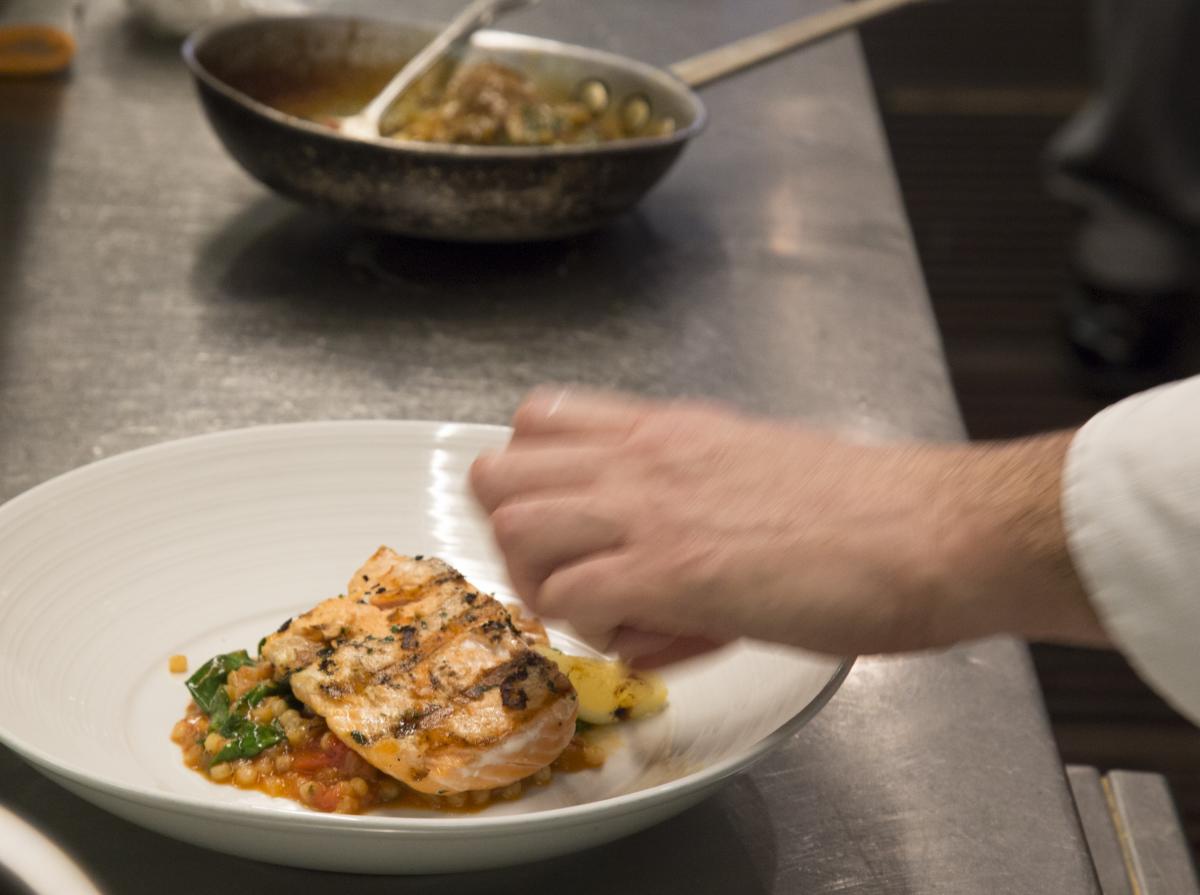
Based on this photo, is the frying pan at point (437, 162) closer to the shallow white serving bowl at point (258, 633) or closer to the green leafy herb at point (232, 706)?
the shallow white serving bowl at point (258, 633)

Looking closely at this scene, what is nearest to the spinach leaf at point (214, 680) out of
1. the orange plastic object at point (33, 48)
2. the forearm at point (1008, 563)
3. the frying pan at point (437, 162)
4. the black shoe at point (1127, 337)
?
the forearm at point (1008, 563)

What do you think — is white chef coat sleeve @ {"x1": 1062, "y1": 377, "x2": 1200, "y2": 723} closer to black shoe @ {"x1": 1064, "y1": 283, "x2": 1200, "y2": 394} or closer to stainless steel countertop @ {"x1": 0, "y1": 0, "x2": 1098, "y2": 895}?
stainless steel countertop @ {"x1": 0, "y1": 0, "x2": 1098, "y2": 895}

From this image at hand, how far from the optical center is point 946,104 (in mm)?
4855

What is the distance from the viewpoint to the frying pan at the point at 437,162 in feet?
5.24

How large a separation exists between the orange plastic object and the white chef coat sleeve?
1895 mm

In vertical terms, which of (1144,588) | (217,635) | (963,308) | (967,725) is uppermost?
(1144,588)

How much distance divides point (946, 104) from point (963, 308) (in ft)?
4.12

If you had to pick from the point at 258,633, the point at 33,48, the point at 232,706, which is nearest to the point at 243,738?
the point at 232,706

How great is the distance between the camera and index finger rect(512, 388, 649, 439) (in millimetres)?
932

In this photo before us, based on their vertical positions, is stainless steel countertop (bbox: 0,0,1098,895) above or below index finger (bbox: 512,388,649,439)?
below

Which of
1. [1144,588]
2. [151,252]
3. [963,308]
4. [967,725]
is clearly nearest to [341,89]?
[151,252]

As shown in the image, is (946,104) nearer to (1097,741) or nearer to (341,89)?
(1097,741)

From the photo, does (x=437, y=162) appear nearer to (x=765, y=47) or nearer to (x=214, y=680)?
(x=765, y=47)

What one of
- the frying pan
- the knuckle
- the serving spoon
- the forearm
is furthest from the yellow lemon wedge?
the serving spoon
